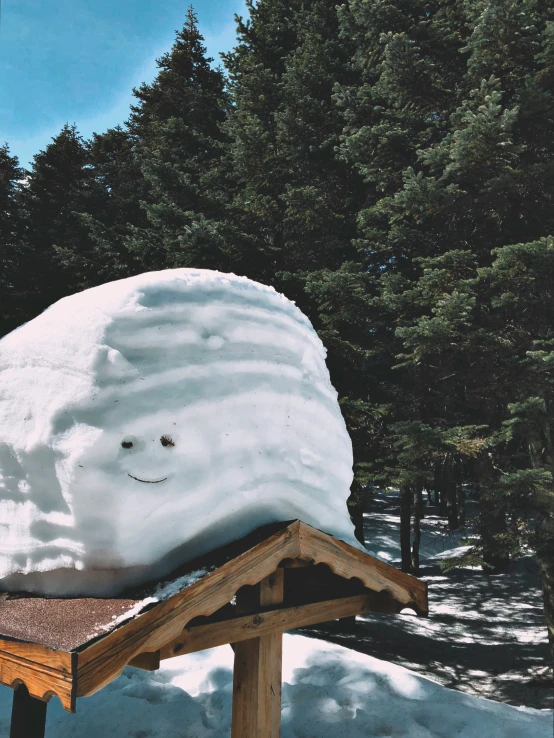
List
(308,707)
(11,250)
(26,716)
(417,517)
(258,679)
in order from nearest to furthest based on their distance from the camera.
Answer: (258,679) → (26,716) → (308,707) → (417,517) → (11,250)

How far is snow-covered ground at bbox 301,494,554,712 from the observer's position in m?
7.80

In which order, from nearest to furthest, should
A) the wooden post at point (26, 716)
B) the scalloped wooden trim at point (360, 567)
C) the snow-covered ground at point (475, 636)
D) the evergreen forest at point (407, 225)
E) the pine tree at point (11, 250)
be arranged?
the scalloped wooden trim at point (360, 567), the wooden post at point (26, 716), the evergreen forest at point (407, 225), the snow-covered ground at point (475, 636), the pine tree at point (11, 250)

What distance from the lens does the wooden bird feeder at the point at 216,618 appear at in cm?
155

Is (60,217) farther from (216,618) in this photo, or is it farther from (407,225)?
(216,618)

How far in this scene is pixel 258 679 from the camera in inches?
90.0

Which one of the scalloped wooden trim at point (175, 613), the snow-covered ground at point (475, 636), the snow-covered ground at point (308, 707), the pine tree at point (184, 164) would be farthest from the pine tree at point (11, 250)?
the scalloped wooden trim at point (175, 613)

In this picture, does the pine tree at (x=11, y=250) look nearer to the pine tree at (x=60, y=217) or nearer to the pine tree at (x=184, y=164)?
the pine tree at (x=60, y=217)

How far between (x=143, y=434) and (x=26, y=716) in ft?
6.33

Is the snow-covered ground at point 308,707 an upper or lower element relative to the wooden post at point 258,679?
lower

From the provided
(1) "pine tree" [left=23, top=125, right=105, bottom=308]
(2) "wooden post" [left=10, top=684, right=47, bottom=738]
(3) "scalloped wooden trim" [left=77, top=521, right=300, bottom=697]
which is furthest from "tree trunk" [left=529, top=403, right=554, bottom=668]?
(1) "pine tree" [left=23, top=125, right=105, bottom=308]

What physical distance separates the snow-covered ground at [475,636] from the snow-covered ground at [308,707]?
2695mm

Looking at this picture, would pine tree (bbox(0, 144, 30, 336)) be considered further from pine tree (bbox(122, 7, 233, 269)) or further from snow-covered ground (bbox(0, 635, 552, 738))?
snow-covered ground (bbox(0, 635, 552, 738))

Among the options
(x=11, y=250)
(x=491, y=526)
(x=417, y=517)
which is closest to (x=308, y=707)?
(x=491, y=526)

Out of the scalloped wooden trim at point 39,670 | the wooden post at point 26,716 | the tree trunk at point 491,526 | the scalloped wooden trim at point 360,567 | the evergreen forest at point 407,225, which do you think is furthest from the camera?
the evergreen forest at point 407,225
